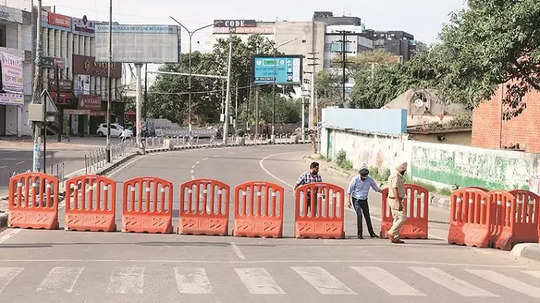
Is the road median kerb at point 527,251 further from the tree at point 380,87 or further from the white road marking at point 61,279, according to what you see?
the tree at point 380,87

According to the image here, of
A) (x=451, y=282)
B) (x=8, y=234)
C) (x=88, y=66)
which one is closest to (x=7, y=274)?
(x=8, y=234)

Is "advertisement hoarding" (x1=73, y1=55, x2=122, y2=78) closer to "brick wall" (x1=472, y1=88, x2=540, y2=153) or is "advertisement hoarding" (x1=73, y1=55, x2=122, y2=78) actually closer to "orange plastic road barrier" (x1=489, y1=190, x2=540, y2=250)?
"brick wall" (x1=472, y1=88, x2=540, y2=153)

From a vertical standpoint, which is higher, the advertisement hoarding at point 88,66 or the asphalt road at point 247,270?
the advertisement hoarding at point 88,66

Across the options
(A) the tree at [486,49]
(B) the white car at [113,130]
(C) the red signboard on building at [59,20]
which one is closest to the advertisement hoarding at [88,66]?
(C) the red signboard on building at [59,20]

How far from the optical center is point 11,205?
16312 mm

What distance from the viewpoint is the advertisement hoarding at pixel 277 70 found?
94.3 meters

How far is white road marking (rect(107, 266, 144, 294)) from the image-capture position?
392 inches

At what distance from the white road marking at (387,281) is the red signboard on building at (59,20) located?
78.0 m

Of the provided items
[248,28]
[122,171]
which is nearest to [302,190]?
[122,171]

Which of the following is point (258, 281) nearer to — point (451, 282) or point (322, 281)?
point (322, 281)

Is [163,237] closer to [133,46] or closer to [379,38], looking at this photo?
[133,46]

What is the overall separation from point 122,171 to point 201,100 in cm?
8108

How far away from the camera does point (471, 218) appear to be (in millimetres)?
16000

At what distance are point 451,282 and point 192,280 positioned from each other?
3.58m
